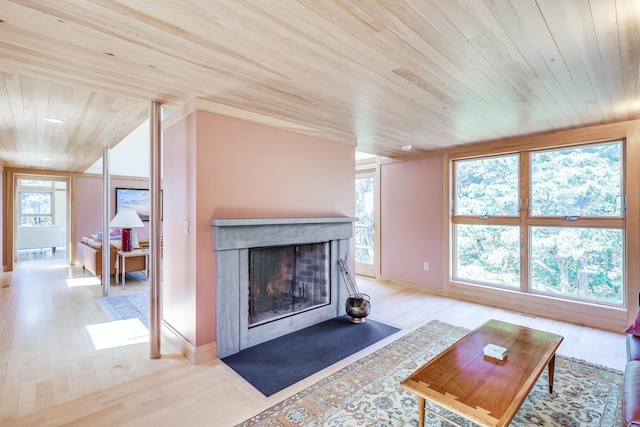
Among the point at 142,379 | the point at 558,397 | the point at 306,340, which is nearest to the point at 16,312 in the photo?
the point at 142,379

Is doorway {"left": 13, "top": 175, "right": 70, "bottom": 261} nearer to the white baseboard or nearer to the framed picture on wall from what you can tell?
the framed picture on wall

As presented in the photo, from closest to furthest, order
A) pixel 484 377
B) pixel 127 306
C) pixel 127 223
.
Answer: pixel 484 377 → pixel 127 306 → pixel 127 223

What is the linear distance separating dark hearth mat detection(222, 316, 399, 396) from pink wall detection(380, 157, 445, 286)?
1.73 meters

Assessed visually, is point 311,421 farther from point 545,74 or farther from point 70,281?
point 70,281

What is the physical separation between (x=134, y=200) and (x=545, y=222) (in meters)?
8.79

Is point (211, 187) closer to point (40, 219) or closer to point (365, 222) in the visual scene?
point (365, 222)

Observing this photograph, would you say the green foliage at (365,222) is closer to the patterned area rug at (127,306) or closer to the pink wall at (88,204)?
the patterned area rug at (127,306)

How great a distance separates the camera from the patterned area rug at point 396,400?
1.91 metres

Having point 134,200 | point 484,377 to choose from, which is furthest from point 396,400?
point 134,200

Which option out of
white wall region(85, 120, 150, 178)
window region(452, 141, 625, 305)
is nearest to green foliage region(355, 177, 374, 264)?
window region(452, 141, 625, 305)

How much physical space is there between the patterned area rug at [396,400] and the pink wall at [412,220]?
7.47ft

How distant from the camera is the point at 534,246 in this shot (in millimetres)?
3959

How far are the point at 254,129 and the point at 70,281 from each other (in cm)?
494

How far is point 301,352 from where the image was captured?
2.81 m
